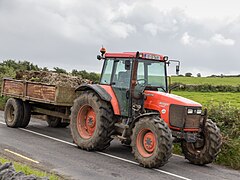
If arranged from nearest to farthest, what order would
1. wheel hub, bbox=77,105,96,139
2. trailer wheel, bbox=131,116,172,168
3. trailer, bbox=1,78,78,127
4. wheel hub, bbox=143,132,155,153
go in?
trailer wheel, bbox=131,116,172,168
wheel hub, bbox=143,132,155,153
wheel hub, bbox=77,105,96,139
trailer, bbox=1,78,78,127

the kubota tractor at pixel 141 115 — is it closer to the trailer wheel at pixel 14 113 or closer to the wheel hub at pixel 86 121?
the wheel hub at pixel 86 121

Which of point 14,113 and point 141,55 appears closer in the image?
point 141,55

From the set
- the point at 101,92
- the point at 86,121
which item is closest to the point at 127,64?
the point at 101,92

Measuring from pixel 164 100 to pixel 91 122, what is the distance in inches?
87.8

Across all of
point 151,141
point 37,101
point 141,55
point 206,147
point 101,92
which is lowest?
point 206,147

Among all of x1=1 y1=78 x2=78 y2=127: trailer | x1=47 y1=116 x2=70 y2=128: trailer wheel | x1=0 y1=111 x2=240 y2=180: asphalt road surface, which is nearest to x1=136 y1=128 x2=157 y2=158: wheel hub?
x1=0 y1=111 x2=240 y2=180: asphalt road surface

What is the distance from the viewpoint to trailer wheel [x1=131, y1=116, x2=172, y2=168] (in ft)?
28.8

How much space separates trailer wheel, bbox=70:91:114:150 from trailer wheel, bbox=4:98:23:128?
9.52 ft

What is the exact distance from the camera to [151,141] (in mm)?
9242

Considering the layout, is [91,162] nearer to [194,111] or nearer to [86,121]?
[86,121]

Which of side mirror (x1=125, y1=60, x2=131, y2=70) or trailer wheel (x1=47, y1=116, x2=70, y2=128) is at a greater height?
side mirror (x1=125, y1=60, x2=131, y2=70)

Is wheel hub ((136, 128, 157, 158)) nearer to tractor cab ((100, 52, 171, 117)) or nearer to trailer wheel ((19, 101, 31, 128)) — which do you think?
tractor cab ((100, 52, 171, 117))

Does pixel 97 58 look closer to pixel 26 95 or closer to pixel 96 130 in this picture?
pixel 96 130

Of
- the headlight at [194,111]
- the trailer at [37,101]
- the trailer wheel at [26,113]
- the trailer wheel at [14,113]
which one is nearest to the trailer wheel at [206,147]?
the headlight at [194,111]
